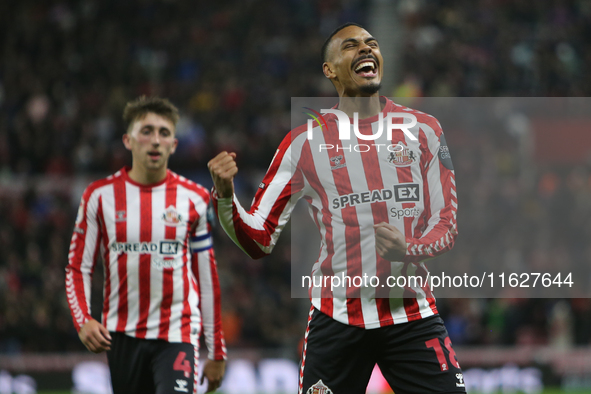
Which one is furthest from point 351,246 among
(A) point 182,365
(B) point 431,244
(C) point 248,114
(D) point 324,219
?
(C) point 248,114

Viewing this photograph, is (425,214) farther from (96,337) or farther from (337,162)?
(96,337)

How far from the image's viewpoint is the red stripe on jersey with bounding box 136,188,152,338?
4809 millimetres

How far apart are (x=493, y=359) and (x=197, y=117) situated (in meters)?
7.44

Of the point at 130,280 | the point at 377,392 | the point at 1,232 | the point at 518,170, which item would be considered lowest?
the point at 377,392

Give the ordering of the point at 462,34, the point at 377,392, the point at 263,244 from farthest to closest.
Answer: the point at 462,34 < the point at 377,392 < the point at 263,244

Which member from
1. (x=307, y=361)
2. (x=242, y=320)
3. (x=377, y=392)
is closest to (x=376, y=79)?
(x=307, y=361)

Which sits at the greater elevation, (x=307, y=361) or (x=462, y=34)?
(x=462, y=34)

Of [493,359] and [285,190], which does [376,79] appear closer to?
[285,190]

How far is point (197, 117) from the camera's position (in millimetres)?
15141

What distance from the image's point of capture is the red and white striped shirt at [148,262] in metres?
4.83

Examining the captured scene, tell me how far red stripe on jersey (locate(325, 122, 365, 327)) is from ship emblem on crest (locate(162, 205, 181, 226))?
5.23ft

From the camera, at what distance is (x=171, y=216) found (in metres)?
5.02

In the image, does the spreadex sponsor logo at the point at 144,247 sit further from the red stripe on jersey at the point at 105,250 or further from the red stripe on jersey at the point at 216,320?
the red stripe on jersey at the point at 216,320

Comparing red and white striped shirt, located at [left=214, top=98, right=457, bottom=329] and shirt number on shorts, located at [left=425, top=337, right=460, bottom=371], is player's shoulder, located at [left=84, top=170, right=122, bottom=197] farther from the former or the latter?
shirt number on shorts, located at [left=425, top=337, right=460, bottom=371]
